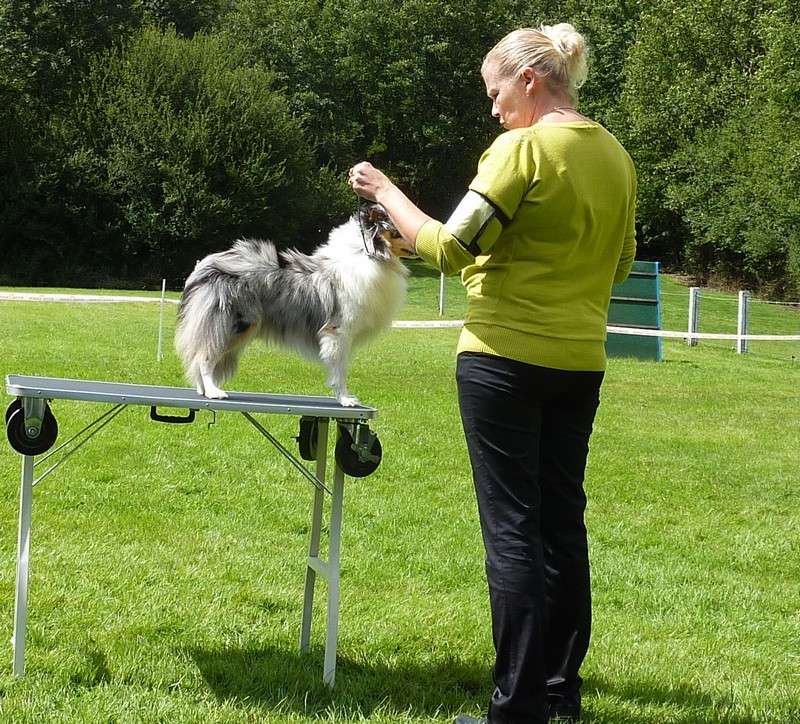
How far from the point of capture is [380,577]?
498 cm

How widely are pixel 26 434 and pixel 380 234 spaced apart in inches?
59.8

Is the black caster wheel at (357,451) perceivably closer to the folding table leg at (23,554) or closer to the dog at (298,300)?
the dog at (298,300)

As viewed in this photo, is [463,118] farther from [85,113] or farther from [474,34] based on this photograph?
[85,113]

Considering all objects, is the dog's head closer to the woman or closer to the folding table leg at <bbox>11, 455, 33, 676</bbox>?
the woman

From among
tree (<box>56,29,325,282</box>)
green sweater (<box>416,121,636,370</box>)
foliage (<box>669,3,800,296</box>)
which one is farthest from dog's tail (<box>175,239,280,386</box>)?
tree (<box>56,29,325,282</box>)

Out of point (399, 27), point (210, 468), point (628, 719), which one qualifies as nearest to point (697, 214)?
point (399, 27)

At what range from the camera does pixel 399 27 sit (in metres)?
44.2

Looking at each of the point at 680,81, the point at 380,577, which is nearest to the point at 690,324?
the point at 380,577

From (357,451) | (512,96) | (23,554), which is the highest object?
(512,96)

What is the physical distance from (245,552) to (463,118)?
4165cm

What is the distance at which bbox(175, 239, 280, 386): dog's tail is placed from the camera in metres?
3.98

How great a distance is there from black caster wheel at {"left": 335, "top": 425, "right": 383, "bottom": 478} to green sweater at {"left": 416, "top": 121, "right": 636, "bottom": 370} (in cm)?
74

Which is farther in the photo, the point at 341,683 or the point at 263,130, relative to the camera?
the point at 263,130

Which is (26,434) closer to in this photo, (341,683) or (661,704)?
(341,683)
